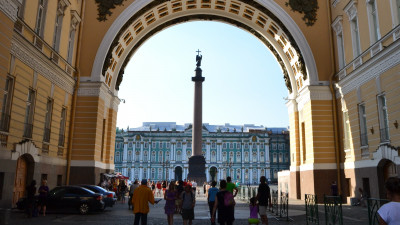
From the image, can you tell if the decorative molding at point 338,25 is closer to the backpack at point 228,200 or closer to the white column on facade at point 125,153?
the backpack at point 228,200

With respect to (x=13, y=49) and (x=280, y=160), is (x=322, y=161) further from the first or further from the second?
(x=280, y=160)

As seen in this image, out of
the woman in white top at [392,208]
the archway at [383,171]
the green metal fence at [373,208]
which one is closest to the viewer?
the woman in white top at [392,208]

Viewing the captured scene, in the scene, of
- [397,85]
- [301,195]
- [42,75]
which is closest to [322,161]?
[301,195]

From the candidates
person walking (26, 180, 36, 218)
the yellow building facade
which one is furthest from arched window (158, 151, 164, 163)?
person walking (26, 180, 36, 218)

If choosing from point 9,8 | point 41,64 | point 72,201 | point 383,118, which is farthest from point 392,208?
point 41,64

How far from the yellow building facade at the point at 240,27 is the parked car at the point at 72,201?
6.47 feet

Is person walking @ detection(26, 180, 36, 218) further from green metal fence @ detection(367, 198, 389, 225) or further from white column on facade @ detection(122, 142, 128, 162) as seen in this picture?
white column on facade @ detection(122, 142, 128, 162)

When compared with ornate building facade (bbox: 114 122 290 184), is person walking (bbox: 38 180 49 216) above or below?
below

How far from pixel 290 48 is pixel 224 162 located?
7994 cm

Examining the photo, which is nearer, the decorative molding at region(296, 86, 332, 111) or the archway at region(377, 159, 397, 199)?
the archway at region(377, 159, 397, 199)

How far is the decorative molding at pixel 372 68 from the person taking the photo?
17.2 meters

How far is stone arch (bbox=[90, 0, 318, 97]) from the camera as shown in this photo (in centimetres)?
2566

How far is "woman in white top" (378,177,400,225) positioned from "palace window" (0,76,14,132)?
51.4 feet

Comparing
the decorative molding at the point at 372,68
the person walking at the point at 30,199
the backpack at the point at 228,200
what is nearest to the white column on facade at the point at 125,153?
the decorative molding at the point at 372,68
